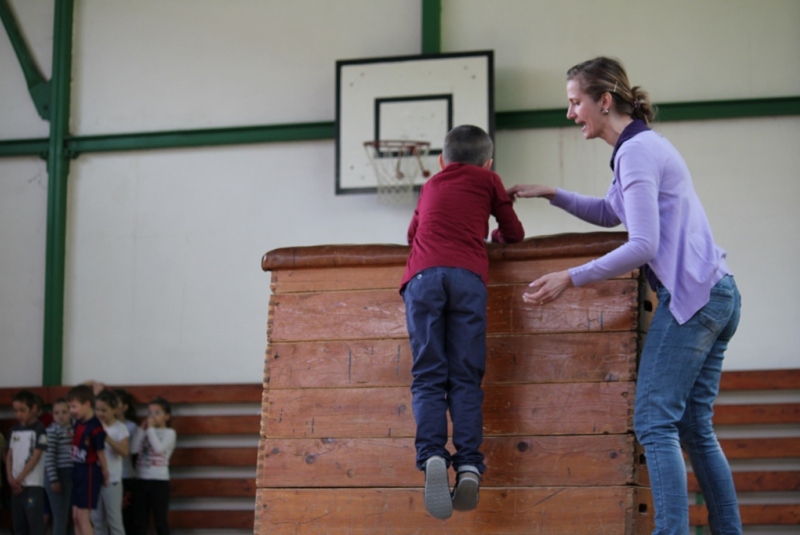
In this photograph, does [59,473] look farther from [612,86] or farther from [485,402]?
[612,86]

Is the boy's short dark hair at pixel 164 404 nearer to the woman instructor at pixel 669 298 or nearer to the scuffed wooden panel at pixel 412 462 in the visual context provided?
the scuffed wooden panel at pixel 412 462

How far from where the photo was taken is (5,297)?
364 inches

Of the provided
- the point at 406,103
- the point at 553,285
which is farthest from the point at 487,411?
the point at 406,103

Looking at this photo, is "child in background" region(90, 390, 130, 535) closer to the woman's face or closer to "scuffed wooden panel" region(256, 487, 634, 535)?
"scuffed wooden panel" region(256, 487, 634, 535)

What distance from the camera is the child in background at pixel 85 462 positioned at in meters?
7.95

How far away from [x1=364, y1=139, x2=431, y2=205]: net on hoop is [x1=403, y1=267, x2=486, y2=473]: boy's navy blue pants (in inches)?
179

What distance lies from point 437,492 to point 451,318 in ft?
2.06

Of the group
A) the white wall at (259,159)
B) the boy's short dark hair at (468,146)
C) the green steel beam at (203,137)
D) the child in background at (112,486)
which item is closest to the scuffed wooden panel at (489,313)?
the boy's short dark hair at (468,146)

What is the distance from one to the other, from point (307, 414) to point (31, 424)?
559 cm

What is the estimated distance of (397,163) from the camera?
8.05 meters

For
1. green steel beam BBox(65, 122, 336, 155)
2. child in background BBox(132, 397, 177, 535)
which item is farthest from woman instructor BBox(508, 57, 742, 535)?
child in background BBox(132, 397, 177, 535)

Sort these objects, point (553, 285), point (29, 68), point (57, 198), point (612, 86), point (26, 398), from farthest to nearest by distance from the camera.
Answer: point (29, 68) < point (57, 198) < point (26, 398) < point (612, 86) < point (553, 285)

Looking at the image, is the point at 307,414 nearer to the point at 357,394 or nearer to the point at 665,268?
the point at 357,394

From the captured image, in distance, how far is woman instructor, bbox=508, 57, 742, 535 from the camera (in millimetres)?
2982
